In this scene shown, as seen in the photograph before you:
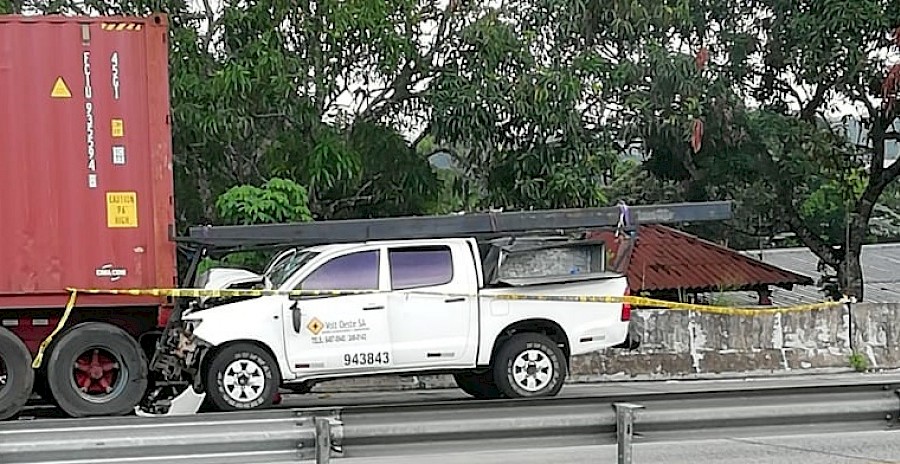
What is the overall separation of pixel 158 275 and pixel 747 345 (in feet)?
29.2

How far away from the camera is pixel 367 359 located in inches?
488

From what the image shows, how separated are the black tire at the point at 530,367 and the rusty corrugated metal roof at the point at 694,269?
8.13m

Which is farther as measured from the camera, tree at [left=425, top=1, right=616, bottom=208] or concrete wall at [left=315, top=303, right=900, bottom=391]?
tree at [left=425, top=1, right=616, bottom=208]

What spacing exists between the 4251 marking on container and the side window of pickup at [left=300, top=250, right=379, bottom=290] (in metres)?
0.67

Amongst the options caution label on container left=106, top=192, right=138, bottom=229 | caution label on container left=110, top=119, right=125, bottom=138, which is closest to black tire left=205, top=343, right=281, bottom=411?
caution label on container left=106, top=192, right=138, bottom=229

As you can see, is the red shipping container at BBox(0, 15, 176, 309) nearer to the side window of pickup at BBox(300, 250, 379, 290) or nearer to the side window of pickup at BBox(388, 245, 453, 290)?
the side window of pickup at BBox(300, 250, 379, 290)

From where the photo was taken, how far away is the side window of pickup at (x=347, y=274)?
12445 mm

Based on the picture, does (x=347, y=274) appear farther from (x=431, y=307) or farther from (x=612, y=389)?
(x=612, y=389)

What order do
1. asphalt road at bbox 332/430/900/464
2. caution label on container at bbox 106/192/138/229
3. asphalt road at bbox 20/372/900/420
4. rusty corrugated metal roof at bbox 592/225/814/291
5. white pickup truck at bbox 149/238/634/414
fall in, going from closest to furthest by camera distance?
asphalt road at bbox 332/430/900/464, caution label on container at bbox 106/192/138/229, white pickup truck at bbox 149/238/634/414, asphalt road at bbox 20/372/900/420, rusty corrugated metal roof at bbox 592/225/814/291

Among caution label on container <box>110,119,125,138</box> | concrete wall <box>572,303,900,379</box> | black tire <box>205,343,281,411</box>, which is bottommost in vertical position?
concrete wall <box>572,303,900,379</box>

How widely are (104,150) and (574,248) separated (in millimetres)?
4884

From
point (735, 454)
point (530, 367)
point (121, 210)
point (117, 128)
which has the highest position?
point (117, 128)

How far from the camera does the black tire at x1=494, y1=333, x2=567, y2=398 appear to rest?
1284 cm

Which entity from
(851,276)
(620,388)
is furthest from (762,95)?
(620,388)
